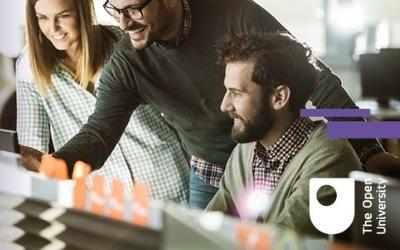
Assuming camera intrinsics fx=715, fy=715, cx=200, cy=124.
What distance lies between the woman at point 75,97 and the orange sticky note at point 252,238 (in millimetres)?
212

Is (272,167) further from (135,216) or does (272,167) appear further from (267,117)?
(135,216)

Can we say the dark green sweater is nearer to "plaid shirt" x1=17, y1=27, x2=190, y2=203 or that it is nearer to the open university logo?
"plaid shirt" x1=17, y1=27, x2=190, y2=203

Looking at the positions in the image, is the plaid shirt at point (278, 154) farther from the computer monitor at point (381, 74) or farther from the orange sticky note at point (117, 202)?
the orange sticky note at point (117, 202)

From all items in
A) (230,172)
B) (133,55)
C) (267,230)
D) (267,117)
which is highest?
(133,55)

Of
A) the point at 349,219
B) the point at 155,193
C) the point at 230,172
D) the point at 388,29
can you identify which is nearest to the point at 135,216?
the point at 155,193

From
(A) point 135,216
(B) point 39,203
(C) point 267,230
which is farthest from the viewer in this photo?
(B) point 39,203

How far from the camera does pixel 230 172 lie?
1.93 metres

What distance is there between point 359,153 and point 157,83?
1.89 ft

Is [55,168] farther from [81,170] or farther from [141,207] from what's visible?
[141,207]

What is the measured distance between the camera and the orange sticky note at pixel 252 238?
1.81 metres

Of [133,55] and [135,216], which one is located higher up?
[133,55]

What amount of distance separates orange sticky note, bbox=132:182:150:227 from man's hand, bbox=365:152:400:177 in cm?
60

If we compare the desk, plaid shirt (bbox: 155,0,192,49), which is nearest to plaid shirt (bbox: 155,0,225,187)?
plaid shirt (bbox: 155,0,192,49)

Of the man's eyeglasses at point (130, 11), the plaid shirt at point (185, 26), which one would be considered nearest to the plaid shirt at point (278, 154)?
the plaid shirt at point (185, 26)
